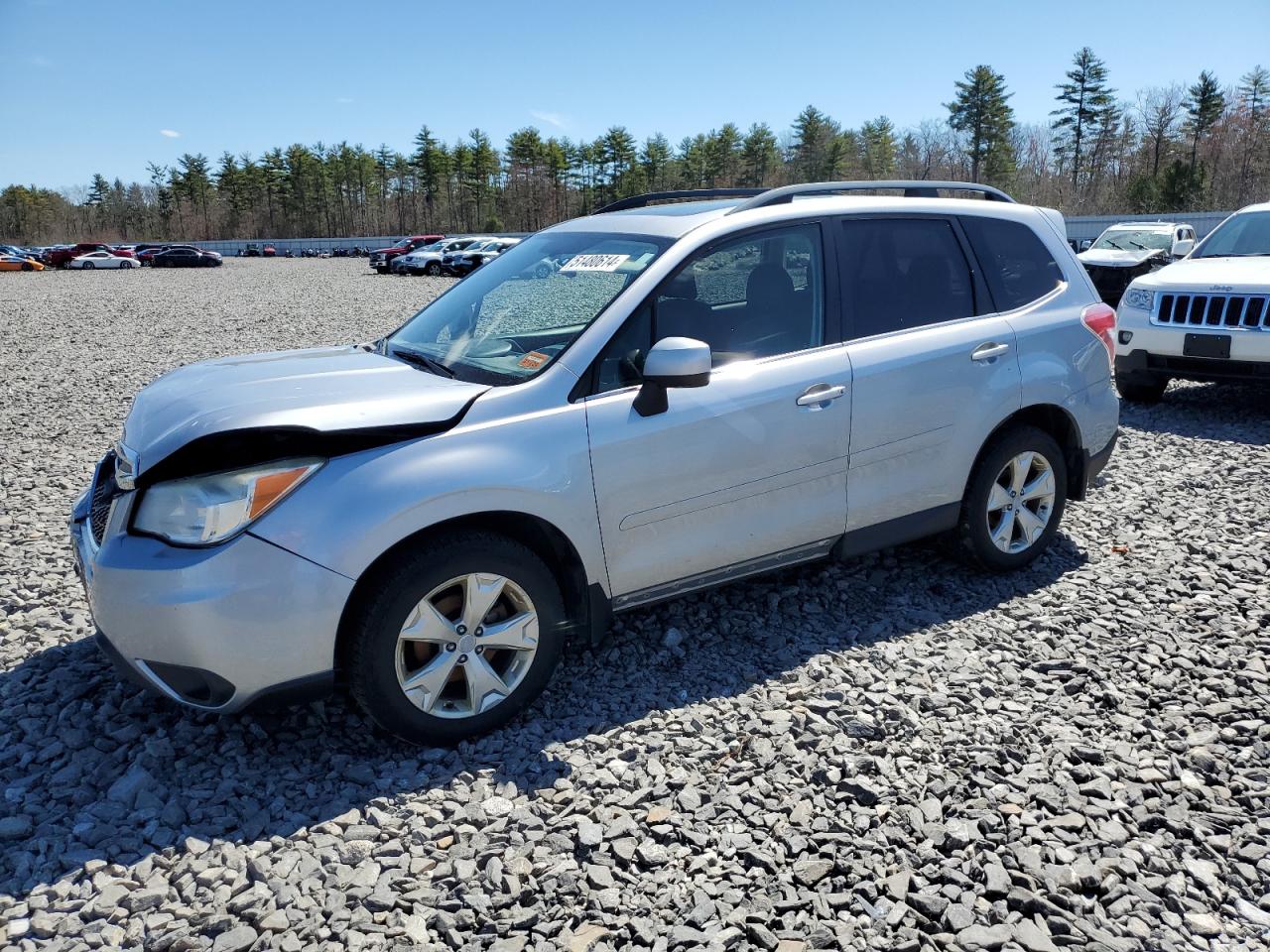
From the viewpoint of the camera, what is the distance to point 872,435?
162 inches

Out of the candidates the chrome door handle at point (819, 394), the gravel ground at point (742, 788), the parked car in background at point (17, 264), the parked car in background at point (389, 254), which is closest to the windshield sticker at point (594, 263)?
the chrome door handle at point (819, 394)

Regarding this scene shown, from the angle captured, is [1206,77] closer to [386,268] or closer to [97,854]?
[386,268]

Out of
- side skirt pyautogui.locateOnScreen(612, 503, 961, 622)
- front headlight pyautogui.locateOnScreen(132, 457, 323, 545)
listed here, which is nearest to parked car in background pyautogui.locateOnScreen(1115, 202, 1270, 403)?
side skirt pyautogui.locateOnScreen(612, 503, 961, 622)

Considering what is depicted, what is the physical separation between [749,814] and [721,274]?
7.05 ft

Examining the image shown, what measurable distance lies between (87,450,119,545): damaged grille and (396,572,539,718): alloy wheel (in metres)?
1.17

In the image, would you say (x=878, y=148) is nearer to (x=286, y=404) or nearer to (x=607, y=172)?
(x=607, y=172)

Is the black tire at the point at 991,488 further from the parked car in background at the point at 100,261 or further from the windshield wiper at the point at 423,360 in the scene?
the parked car in background at the point at 100,261

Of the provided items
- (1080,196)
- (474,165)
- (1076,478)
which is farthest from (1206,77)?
(1076,478)

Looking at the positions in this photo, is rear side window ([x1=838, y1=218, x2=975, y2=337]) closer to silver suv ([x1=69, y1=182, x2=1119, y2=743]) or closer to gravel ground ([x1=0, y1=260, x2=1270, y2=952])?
silver suv ([x1=69, y1=182, x2=1119, y2=743])

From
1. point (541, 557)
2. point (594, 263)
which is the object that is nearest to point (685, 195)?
point (594, 263)

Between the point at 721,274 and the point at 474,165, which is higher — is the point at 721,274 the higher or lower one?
the lower one

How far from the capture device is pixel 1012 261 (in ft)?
15.6

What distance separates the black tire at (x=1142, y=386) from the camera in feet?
28.6

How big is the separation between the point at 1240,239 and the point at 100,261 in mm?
60572
